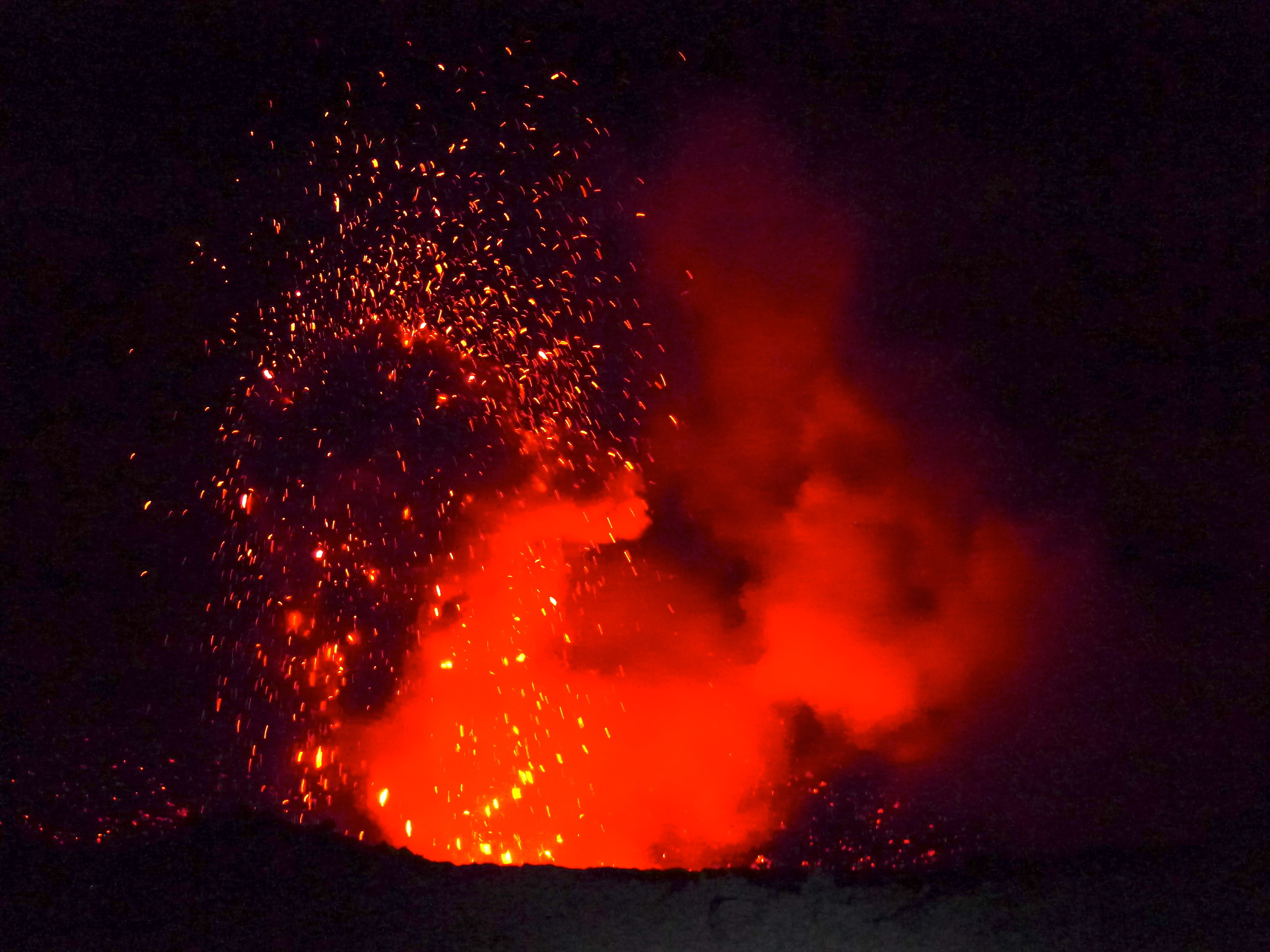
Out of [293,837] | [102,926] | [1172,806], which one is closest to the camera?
[102,926]

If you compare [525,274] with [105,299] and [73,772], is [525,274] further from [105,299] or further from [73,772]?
[73,772]

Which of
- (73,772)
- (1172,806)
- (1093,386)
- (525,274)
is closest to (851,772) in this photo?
(1172,806)

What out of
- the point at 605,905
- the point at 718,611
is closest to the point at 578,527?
the point at 718,611

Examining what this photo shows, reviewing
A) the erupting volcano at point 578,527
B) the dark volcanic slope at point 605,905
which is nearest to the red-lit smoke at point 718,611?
the erupting volcano at point 578,527

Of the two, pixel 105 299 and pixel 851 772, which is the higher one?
pixel 105 299

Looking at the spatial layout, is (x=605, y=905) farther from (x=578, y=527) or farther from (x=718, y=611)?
(x=578, y=527)

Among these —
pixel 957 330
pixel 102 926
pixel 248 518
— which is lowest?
pixel 102 926

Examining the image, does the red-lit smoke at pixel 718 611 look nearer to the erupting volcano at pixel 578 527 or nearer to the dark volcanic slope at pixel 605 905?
the erupting volcano at pixel 578 527
